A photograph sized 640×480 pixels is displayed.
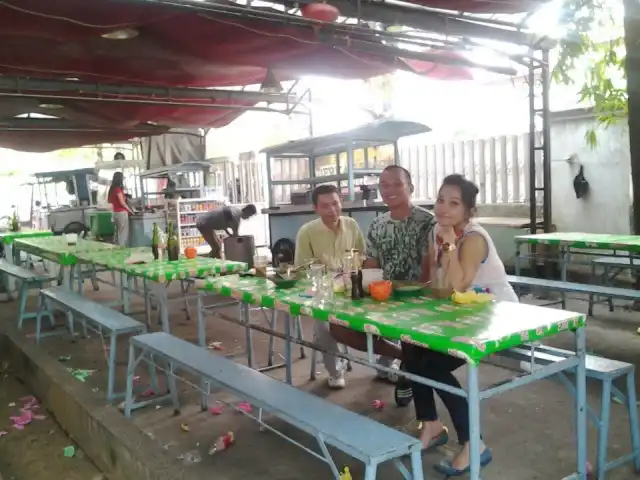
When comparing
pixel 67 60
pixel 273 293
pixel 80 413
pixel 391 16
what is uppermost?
pixel 391 16

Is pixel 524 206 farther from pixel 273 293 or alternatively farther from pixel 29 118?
pixel 29 118

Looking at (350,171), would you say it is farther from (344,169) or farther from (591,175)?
(591,175)

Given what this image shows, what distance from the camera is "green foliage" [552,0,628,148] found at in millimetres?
6684

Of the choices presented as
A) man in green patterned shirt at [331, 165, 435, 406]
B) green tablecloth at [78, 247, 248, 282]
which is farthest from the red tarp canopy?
man in green patterned shirt at [331, 165, 435, 406]

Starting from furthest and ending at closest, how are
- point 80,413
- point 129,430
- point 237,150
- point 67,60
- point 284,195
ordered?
point 237,150, point 284,195, point 67,60, point 80,413, point 129,430

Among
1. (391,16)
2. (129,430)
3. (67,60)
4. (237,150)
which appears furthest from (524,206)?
(237,150)

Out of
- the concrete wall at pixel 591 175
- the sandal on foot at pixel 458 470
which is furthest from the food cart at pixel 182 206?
the sandal on foot at pixel 458 470

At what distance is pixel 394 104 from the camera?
50.6 ft

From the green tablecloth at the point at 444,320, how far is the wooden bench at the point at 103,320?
160 cm

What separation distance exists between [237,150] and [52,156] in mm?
10758

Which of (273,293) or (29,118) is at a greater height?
(29,118)

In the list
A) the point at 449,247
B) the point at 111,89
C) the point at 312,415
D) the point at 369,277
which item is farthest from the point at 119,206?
the point at 312,415

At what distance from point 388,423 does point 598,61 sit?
5376 millimetres

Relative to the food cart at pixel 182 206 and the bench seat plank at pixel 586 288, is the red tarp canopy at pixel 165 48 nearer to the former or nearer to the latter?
the bench seat plank at pixel 586 288
